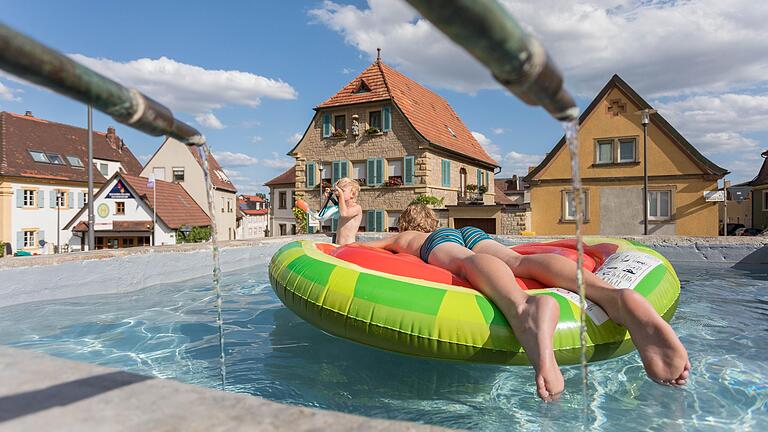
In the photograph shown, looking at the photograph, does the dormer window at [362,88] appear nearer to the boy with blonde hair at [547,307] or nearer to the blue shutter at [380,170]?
the blue shutter at [380,170]

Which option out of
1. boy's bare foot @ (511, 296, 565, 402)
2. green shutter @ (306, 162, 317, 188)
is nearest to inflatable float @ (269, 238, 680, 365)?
boy's bare foot @ (511, 296, 565, 402)

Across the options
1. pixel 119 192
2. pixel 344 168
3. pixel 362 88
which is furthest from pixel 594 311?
pixel 119 192

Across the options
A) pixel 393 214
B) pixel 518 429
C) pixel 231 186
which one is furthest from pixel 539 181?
pixel 231 186

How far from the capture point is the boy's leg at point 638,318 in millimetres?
2775

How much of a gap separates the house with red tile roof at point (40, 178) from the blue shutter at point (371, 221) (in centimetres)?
1897

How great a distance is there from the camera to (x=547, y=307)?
2916 mm

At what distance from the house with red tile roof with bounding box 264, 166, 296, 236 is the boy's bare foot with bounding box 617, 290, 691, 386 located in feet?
104

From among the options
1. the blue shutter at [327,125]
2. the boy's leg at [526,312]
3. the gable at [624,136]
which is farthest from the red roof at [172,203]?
the boy's leg at [526,312]

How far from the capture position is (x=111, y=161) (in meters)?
37.9

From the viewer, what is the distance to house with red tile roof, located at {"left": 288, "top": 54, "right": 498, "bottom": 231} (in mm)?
23047

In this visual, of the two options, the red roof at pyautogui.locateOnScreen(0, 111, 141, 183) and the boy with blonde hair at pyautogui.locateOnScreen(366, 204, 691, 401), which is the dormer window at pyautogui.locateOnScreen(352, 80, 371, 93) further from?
the red roof at pyautogui.locateOnScreen(0, 111, 141, 183)

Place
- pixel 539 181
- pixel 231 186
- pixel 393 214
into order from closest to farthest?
pixel 539 181 < pixel 393 214 < pixel 231 186

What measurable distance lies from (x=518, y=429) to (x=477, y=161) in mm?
26547

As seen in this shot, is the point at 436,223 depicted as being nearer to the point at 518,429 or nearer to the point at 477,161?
the point at 518,429
